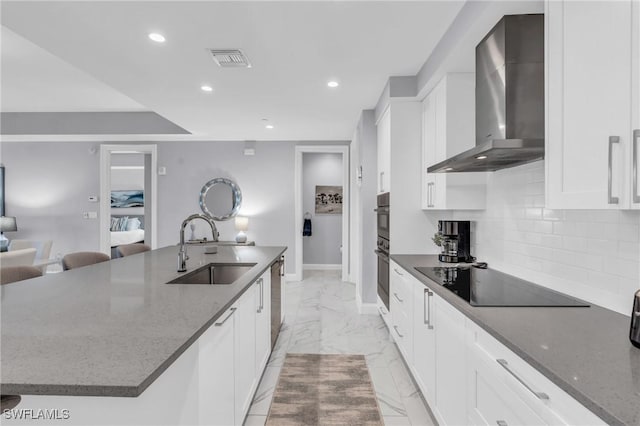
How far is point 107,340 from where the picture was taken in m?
1.04

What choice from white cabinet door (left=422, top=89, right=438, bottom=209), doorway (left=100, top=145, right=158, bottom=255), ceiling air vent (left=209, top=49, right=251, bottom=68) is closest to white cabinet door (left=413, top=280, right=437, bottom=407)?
white cabinet door (left=422, top=89, right=438, bottom=209)

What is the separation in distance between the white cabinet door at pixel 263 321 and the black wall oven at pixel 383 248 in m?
1.21

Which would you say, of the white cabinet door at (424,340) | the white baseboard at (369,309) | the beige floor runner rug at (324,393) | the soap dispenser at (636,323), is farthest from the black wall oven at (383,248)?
the soap dispenser at (636,323)

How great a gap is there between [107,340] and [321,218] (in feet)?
21.3

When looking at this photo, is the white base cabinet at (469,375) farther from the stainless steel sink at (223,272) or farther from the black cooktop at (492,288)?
the stainless steel sink at (223,272)

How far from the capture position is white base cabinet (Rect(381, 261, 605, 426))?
0.94m

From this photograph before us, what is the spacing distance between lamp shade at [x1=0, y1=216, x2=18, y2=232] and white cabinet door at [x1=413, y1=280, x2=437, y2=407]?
7042 millimetres

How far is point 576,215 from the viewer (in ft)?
5.36

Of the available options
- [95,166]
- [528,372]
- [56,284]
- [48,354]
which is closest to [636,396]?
[528,372]

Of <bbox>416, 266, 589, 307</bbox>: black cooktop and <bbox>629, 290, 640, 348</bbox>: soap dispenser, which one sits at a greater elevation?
<bbox>629, 290, 640, 348</bbox>: soap dispenser

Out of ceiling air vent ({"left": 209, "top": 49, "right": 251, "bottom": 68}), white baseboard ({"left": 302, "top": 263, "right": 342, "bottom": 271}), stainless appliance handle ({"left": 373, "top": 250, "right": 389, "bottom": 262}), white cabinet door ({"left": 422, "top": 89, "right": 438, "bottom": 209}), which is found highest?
ceiling air vent ({"left": 209, "top": 49, "right": 251, "bottom": 68})

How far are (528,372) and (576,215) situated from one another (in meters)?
0.97

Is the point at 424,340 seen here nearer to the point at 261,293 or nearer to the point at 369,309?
the point at 261,293

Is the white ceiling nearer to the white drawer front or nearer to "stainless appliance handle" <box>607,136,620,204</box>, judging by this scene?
"stainless appliance handle" <box>607,136,620,204</box>
